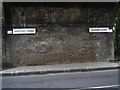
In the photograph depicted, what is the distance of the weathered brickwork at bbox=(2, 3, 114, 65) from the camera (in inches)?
806

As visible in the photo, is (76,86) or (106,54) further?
(106,54)

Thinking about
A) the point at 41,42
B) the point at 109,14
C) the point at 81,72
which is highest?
the point at 109,14

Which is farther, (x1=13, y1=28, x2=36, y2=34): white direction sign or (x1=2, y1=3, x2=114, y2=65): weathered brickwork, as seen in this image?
(x1=2, y1=3, x2=114, y2=65): weathered brickwork

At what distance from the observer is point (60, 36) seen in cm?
2089

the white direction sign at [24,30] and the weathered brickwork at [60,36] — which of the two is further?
the weathered brickwork at [60,36]

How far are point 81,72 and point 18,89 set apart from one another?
6.29 meters

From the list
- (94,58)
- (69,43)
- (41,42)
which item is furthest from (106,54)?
(41,42)

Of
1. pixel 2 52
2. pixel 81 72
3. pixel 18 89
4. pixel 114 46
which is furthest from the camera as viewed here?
pixel 114 46

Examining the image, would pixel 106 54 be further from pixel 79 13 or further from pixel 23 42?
pixel 23 42

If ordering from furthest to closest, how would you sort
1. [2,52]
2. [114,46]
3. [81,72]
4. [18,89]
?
[114,46] → [2,52] → [81,72] → [18,89]

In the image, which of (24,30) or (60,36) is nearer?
(24,30)

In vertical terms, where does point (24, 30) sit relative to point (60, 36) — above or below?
above

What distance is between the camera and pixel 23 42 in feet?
67.5

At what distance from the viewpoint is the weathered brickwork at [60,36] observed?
67.2 ft
